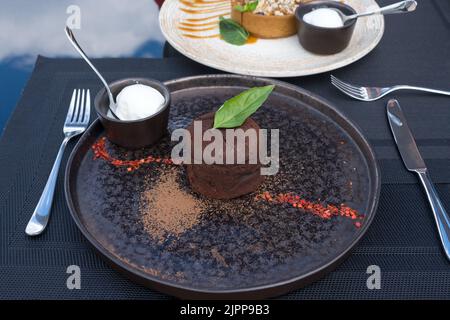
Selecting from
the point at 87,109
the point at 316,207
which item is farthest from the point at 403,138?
the point at 87,109

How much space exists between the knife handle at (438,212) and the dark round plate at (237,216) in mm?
134

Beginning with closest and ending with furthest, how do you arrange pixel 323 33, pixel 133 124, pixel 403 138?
pixel 133 124 → pixel 403 138 → pixel 323 33

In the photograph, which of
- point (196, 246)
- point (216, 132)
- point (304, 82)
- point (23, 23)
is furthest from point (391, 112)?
point (23, 23)

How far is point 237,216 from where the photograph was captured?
1.03m

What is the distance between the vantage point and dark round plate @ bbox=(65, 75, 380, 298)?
91cm

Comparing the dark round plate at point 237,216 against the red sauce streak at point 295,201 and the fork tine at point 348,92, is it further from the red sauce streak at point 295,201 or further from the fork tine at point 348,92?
the fork tine at point 348,92

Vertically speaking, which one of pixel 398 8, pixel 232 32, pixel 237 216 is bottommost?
pixel 237 216

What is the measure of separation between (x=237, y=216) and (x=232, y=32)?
84cm

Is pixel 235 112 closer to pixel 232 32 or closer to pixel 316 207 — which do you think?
pixel 316 207

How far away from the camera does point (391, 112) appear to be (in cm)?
133

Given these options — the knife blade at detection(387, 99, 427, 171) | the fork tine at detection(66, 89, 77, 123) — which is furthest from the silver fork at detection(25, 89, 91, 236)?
the knife blade at detection(387, 99, 427, 171)

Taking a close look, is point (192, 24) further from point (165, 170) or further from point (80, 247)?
point (80, 247)

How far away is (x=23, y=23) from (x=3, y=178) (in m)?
0.98

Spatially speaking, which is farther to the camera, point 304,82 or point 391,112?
point 304,82
